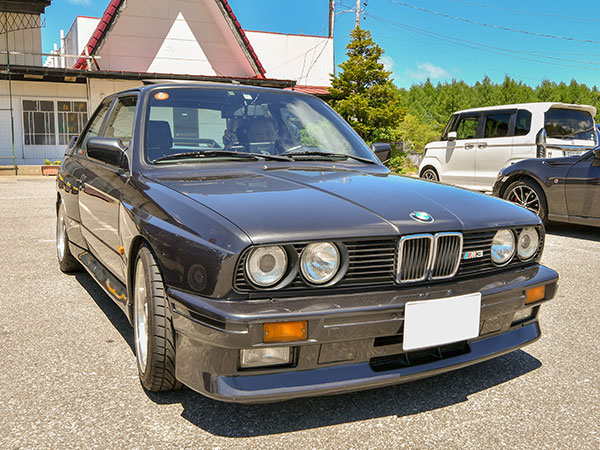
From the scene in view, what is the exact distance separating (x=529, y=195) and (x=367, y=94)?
11.2 meters

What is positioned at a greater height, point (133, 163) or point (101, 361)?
point (133, 163)

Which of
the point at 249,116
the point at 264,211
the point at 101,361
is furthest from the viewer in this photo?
the point at 249,116

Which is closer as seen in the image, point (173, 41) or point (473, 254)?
point (473, 254)

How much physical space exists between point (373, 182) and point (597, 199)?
15.5ft

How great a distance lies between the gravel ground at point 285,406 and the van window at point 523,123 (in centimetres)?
651

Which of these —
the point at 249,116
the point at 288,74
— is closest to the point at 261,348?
the point at 249,116

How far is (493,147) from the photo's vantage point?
32.3 feet

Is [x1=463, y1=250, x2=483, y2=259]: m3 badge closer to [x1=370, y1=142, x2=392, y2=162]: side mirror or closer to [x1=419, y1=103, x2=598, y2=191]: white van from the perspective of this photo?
[x1=370, y1=142, x2=392, y2=162]: side mirror

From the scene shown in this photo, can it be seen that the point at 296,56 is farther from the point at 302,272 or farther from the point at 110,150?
the point at 302,272

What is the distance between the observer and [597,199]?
6328 mm

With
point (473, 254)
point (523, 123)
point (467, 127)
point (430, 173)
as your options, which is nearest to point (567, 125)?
point (523, 123)

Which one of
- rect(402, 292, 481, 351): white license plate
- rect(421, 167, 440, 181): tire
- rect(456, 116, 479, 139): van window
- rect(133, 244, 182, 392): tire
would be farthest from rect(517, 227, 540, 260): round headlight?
rect(421, 167, 440, 181): tire

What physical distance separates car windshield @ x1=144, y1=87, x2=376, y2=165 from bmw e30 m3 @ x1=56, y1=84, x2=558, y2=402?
3 centimetres

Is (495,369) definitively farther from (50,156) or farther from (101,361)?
(50,156)
